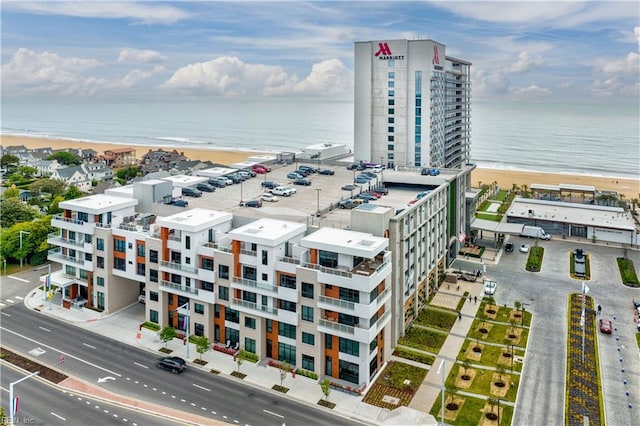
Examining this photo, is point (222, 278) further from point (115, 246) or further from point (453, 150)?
point (453, 150)

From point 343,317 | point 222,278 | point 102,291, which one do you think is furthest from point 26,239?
point 343,317

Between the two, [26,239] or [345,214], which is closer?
[345,214]

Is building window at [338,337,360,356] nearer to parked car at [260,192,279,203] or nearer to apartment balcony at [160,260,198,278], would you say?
apartment balcony at [160,260,198,278]

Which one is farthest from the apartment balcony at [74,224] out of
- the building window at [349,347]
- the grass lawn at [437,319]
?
the grass lawn at [437,319]

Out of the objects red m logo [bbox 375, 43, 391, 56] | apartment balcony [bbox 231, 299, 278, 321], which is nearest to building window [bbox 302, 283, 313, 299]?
apartment balcony [bbox 231, 299, 278, 321]

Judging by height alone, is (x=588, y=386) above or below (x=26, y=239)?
below

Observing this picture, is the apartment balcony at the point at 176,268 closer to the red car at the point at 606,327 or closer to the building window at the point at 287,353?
the building window at the point at 287,353

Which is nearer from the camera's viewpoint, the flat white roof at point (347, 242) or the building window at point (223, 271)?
the flat white roof at point (347, 242)
